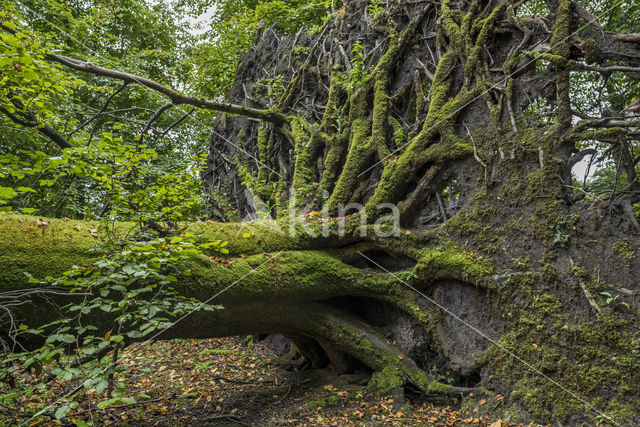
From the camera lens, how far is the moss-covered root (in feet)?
14.4

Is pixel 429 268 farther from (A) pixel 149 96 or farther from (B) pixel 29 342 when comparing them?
(A) pixel 149 96

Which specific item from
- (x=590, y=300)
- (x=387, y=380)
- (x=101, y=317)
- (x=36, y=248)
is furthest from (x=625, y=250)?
(x=36, y=248)

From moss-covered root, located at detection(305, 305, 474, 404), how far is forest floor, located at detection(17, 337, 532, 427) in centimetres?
20

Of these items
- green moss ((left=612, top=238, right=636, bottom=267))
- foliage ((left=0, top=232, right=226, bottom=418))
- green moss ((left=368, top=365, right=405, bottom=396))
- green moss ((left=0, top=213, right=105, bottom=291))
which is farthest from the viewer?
green moss ((left=368, top=365, right=405, bottom=396))

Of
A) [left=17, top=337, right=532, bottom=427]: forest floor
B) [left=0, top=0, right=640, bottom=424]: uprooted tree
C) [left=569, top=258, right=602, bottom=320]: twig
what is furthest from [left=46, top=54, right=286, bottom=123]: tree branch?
[left=569, top=258, right=602, bottom=320]: twig

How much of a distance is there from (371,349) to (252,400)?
1711 mm

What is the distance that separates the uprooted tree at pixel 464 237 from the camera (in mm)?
3541

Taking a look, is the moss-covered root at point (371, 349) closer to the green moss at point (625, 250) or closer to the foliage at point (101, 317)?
the foliage at point (101, 317)

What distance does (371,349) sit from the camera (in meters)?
4.68

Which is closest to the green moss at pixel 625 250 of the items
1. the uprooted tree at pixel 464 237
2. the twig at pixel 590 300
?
the uprooted tree at pixel 464 237

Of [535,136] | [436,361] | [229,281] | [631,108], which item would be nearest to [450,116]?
[535,136]

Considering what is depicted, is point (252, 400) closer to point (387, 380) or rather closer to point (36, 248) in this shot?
point (387, 380)

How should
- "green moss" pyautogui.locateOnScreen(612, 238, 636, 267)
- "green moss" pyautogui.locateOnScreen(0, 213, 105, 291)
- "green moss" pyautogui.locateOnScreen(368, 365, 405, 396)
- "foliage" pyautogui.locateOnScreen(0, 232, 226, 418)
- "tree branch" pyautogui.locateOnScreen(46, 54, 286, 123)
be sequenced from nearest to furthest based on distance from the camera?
"foliage" pyautogui.locateOnScreen(0, 232, 226, 418) → "green moss" pyautogui.locateOnScreen(0, 213, 105, 291) → "green moss" pyautogui.locateOnScreen(612, 238, 636, 267) → "green moss" pyautogui.locateOnScreen(368, 365, 405, 396) → "tree branch" pyautogui.locateOnScreen(46, 54, 286, 123)

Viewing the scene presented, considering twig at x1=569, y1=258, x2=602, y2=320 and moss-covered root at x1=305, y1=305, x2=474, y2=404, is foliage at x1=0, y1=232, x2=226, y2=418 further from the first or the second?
twig at x1=569, y1=258, x2=602, y2=320
